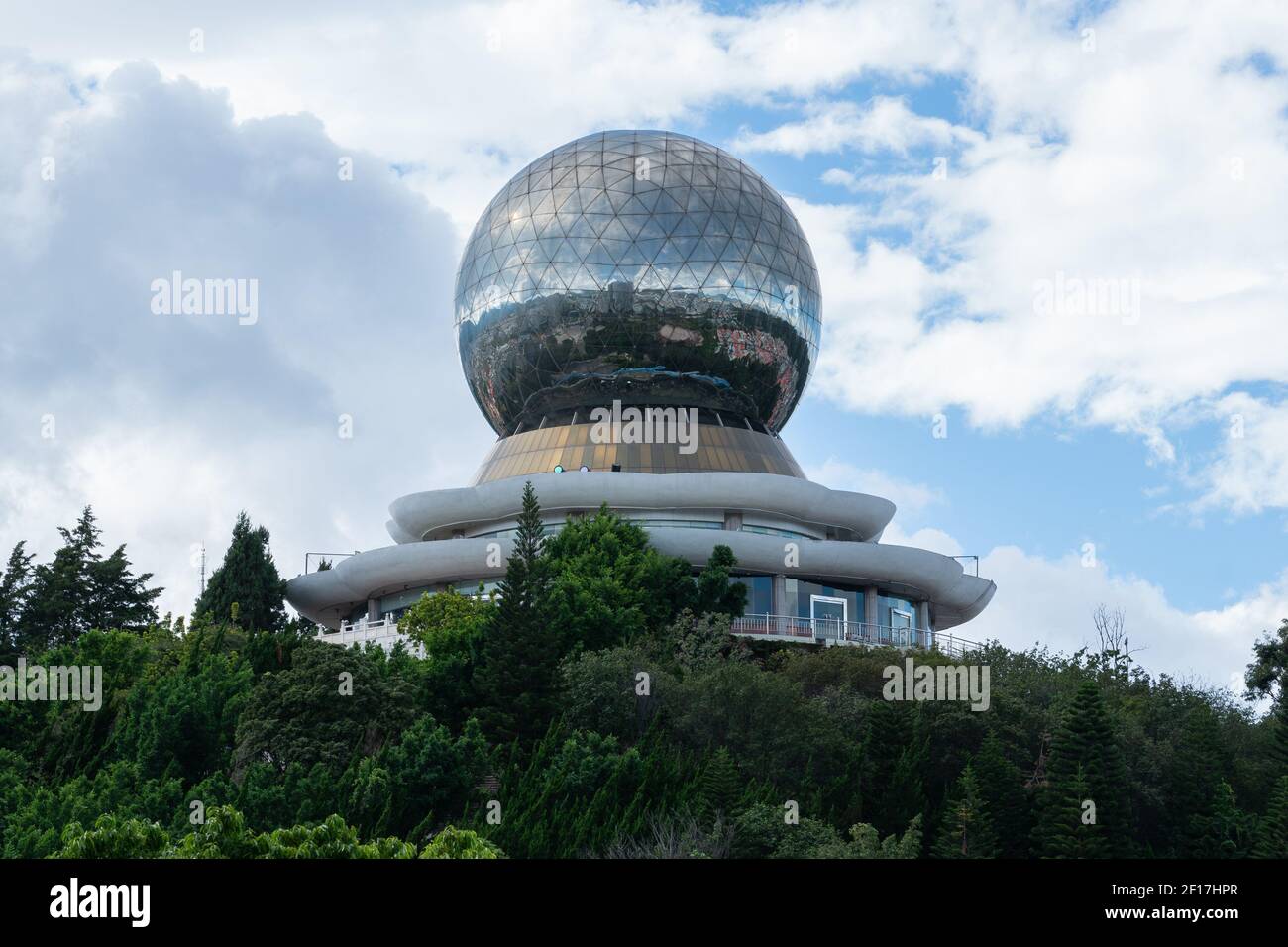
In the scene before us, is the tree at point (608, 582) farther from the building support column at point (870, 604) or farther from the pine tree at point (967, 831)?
the pine tree at point (967, 831)

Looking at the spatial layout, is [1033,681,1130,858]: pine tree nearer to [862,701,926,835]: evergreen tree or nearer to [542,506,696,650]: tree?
[862,701,926,835]: evergreen tree

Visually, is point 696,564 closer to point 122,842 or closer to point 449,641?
point 449,641

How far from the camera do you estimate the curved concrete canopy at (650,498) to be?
1735 inches

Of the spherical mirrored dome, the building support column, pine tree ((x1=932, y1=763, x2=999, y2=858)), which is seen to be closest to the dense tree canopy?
pine tree ((x1=932, y1=763, x2=999, y2=858))

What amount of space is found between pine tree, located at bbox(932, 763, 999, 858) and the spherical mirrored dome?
848 inches

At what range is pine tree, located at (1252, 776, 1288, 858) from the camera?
88.4 feet

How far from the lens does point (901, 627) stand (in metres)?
45.3

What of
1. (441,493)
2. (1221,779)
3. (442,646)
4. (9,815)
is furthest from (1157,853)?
(441,493)

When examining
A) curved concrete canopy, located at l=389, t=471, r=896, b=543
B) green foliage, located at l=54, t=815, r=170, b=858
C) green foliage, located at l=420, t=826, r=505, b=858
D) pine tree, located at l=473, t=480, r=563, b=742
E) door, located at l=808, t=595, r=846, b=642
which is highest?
curved concrete canopy, located at l=389, t=471, r=896, b=543

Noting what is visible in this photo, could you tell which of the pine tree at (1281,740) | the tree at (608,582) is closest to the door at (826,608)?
the tree at (608,582)

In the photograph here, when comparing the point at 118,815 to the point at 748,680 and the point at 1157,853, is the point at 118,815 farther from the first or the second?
the point at 1157,853

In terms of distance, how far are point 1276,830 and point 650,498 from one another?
20314 millimetres

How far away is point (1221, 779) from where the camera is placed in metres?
30.1

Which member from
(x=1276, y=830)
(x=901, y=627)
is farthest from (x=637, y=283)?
(x=1276, y=830)
